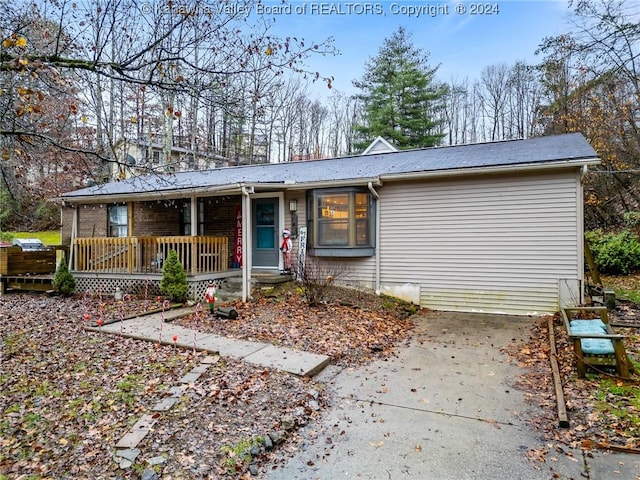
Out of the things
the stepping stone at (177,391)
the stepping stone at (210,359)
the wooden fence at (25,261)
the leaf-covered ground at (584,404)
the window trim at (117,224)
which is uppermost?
the window trim at (117,224)

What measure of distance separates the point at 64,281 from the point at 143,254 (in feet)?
6.39

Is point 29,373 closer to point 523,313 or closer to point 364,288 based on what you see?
point 364,288

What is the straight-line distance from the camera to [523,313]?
784 centimetres

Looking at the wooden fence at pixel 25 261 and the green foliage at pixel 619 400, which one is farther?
the wooden fence at pixel 25 261

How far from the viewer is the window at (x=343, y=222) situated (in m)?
9.06

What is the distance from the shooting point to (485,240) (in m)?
8.14

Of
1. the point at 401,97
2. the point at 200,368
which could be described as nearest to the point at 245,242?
the point at 200,368

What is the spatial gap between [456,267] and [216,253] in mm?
5903

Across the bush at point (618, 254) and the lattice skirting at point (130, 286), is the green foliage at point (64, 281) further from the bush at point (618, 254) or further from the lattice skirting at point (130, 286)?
the bush at point (618, 254)

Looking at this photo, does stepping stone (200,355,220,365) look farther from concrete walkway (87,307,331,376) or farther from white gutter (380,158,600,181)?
white gutter (380,158,600,181)

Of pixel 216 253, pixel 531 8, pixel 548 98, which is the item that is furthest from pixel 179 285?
pixel 548 98

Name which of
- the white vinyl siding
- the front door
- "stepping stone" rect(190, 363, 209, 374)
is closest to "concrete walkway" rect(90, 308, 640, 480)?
"stepping stone" rect(190, 363, 209, 374)

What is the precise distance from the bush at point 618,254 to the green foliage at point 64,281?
1591cm

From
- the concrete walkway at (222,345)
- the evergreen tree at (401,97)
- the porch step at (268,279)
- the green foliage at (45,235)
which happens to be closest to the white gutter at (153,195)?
the porch step at (268,279)
